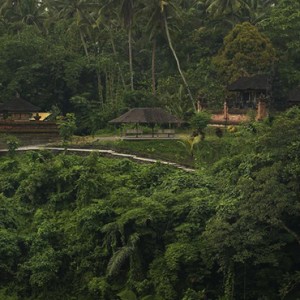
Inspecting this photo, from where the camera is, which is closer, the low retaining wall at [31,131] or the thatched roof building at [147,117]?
the thatched roof building at [147,117]

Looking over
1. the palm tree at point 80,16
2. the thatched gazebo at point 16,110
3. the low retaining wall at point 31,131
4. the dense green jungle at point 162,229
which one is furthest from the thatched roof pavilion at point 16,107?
the dense green jungle at point 162,229

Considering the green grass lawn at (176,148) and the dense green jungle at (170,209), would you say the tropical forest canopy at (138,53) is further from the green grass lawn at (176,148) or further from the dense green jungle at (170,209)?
the green grass lawn at (176,148)

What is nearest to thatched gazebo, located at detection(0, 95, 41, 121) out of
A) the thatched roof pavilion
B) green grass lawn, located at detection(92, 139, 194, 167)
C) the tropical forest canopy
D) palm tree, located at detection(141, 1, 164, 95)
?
the thatched roof pavilion

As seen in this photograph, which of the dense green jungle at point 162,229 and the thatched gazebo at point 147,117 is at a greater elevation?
the thatched gazebo at point 147,117

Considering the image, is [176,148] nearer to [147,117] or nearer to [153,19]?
[147,117]

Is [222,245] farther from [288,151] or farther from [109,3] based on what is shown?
[109,3]

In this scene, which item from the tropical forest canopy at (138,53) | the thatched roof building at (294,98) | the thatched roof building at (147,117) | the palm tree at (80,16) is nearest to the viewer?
the thatched roof building at (147,117)

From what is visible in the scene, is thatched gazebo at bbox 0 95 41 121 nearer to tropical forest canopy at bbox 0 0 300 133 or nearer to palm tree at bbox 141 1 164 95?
tropical forest canopy at bbox 0 0 300 133
